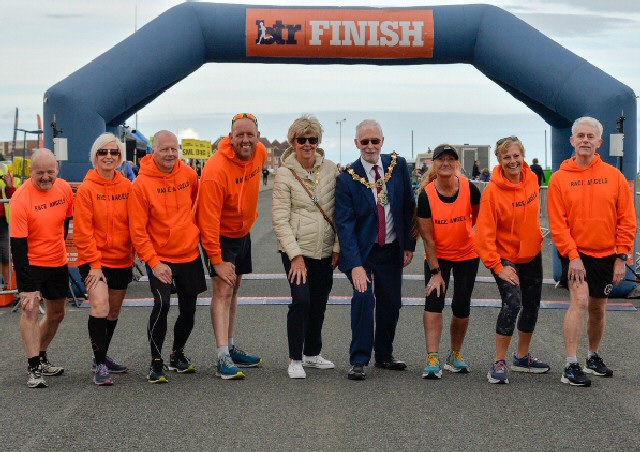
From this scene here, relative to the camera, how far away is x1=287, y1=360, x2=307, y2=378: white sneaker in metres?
6.67

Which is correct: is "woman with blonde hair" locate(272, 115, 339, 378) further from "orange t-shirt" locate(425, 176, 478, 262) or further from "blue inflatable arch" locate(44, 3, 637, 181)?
"blue inflatable arch" locate(44, 3, 637, 181)

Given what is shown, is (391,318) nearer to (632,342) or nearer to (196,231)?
(196,231)

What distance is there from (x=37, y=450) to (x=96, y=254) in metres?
1.87

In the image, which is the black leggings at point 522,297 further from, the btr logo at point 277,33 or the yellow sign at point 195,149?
the yellow sign at point 195,149

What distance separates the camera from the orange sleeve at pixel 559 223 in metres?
6.49

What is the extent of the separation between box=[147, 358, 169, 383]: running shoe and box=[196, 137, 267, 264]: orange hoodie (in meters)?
0.84

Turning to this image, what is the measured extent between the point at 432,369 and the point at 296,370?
100 cm

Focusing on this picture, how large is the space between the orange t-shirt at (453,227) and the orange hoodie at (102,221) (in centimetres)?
226

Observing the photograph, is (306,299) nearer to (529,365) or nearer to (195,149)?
(529,365)

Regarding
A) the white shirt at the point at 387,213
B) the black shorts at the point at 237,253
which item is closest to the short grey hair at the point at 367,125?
the white shirt at the point at 387,213

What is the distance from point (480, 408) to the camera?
5730 mm

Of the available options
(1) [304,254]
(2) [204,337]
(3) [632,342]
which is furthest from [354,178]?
(3) [632,342]

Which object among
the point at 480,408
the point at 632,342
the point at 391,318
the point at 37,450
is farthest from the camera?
the point at 632,342

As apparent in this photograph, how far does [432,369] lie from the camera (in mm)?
6605
